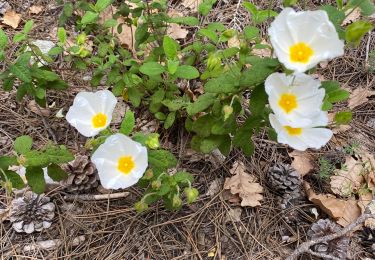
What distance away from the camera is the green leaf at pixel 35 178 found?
196 centimetres

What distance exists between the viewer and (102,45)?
7.93ft

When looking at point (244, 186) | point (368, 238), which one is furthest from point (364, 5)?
point (368, 238)

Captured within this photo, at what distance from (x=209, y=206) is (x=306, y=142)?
2.44 feet

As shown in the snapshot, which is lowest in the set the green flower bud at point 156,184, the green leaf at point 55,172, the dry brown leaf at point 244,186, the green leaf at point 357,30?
the dry brown leaf at point 244,186

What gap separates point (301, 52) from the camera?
1668 mm

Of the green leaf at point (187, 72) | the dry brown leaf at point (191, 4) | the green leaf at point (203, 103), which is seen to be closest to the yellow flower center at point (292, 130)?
the green leaf at point (203, 103)

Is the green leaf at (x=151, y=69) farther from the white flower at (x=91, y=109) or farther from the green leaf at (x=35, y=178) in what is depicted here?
the green leaf at (x=35, y=178)

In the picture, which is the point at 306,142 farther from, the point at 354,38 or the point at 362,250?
the point at 362,250

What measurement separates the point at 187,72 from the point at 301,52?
63cm

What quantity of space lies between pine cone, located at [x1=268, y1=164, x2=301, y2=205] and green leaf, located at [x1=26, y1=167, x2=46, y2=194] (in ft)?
4.05

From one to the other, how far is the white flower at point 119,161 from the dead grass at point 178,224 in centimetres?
48

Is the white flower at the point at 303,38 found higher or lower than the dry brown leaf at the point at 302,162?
higher

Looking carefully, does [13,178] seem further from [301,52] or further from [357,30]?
[357,30]

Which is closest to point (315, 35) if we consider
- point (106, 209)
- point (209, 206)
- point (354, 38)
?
point (354, 38)
